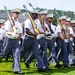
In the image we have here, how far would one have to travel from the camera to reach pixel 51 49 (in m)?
11.9

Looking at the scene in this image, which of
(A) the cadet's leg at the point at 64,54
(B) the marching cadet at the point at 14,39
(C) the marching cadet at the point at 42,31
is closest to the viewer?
(B) the marching cadet at the point at 14,39

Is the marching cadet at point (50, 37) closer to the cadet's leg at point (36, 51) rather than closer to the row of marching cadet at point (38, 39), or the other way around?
the row of marching cadet at point (38, 39)

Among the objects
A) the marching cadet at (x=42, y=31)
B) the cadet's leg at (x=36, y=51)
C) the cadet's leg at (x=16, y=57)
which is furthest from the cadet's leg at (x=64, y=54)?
the cadet's leg at (x=16, y=57)

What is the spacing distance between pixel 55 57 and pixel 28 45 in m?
1.85

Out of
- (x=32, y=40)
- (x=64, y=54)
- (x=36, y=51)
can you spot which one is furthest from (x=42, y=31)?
(x=64, y=54)

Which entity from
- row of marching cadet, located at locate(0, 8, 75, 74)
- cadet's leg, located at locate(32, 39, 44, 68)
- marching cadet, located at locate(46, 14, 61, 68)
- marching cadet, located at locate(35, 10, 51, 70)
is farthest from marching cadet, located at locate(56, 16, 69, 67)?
cadet's leg, located at locate(32, 39, 44, 68)

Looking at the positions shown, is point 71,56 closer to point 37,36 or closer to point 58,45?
point 58,45

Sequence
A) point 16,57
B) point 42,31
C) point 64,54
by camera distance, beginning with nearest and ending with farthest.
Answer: point 16,57
point 42,31
point 64,54

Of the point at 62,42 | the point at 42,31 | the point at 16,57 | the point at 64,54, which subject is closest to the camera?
the point at 16,57

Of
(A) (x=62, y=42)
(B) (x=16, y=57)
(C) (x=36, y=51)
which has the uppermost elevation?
(A) (x=62, y=42)

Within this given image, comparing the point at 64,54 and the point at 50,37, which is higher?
the point at 50,37

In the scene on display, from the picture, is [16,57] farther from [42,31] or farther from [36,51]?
[42,31]

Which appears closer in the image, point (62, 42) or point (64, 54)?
point (62, 42)

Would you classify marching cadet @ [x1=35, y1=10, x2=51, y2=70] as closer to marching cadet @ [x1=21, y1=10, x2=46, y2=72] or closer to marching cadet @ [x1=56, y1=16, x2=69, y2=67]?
marching cadet @ [x1=21, y1=10, x2=46, y2=72]
